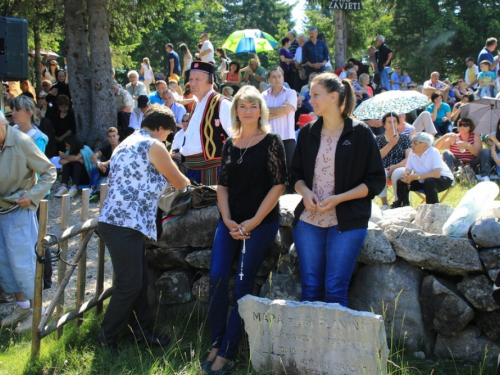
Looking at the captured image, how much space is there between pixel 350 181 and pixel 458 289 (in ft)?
3.67

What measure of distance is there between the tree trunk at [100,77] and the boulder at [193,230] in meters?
7.37

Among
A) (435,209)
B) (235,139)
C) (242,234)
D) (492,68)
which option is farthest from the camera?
(492,68)

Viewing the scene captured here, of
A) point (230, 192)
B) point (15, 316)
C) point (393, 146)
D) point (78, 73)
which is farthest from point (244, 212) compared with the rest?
point (78, 73)

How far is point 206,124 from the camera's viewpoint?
217 inches

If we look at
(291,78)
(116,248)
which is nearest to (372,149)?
(116,248)

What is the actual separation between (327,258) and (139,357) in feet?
5.01

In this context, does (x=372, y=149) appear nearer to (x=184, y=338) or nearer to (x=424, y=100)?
(x=184, y=338)

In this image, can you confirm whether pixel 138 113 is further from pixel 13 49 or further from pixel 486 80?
pixel 486 80

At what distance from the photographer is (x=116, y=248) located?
4.36m

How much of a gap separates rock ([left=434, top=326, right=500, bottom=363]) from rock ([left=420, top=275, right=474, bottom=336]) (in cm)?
8

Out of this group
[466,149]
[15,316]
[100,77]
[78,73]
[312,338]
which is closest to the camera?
[312,338]

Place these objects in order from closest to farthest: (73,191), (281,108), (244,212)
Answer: (244,212) < (281,108) < (73,191)

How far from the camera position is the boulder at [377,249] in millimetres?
4457

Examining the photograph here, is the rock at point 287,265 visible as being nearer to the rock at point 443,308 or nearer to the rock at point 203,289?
the rock at point 203,289
